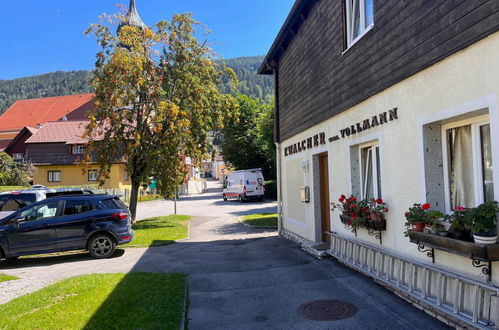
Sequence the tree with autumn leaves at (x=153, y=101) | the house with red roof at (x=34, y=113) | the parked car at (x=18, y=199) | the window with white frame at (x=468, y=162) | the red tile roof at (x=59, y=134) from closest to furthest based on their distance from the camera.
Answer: the window with white frame at (x=468, y=162)
the parked car at (x=18, y=199)
the tree with autumn leaves at (x=153, y=101)
the red tile roof at (x=59, y=134)
the house with red roof at (x=34, y=113)

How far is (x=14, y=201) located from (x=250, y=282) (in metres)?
9.55

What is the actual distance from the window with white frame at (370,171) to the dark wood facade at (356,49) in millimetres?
950

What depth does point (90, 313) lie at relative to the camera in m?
5.44

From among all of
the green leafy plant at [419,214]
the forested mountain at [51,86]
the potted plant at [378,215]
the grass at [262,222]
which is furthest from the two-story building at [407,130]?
the forested mountain at [51,86]

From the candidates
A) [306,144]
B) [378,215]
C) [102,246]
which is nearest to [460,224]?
[378,215]

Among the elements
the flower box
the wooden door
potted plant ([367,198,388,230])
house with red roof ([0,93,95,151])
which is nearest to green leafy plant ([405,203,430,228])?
the flower box

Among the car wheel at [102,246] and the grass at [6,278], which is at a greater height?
the car wheel at [102,246]

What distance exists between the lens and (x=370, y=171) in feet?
24.2

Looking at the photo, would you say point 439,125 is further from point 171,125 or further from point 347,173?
point 171,125

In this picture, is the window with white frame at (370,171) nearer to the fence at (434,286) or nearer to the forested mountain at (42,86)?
the fence at (434,286)

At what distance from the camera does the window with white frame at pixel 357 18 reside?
7.00 m

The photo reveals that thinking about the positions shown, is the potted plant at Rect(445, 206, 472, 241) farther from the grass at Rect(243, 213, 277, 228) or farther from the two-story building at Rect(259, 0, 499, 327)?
the grass at Rect(243, 213, 277, 228)

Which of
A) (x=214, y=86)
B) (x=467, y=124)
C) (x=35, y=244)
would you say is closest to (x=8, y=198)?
(x=35, y=244)

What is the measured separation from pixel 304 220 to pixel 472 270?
6718 millimetres
